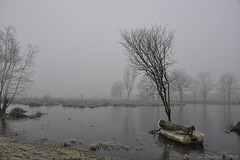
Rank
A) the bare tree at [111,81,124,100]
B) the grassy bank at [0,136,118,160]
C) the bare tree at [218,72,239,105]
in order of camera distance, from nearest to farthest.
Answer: the grassy bank at [0,136,118,160] → the bare tree at [218,72,239,105] → the bare tree at [111,81,124,100]

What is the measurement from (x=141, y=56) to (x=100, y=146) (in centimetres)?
862

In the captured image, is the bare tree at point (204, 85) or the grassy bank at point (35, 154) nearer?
the grassy bank at point (35, 154)

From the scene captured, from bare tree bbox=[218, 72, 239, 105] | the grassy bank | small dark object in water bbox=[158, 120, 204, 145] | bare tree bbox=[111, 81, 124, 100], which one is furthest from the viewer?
bare tree bbox=[111, 81, 124, 100]

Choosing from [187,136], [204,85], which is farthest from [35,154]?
[204,85]

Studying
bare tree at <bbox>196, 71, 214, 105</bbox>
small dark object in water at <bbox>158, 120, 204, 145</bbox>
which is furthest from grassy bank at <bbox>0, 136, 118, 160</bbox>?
bare tree at <bbox>196, 71, 214, 105</bbox>

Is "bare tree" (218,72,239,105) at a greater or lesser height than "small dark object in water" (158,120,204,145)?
greater

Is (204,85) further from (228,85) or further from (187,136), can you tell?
(187,136)

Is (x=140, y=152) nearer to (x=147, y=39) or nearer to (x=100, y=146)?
(x=100, y=146)

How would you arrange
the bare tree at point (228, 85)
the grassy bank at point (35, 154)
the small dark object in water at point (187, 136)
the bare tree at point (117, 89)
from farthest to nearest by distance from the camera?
the bare tree at point (117, 89) → the bare tree at point (228, 85) → the small dark object in water at point (187, 136) → the grassy bank at point (35, 154)

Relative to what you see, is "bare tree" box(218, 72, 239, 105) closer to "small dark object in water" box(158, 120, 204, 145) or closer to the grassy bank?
"small dark object in water" box(158, 120, 204, 145)

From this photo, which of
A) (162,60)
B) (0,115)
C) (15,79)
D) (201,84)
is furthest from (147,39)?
(201,84)

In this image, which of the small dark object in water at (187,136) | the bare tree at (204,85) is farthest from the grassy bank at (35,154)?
the bare tree at (204,85)

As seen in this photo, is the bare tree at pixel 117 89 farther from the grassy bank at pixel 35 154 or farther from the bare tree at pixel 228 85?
the grassy bank at pixel 35 154

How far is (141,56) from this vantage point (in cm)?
1290
